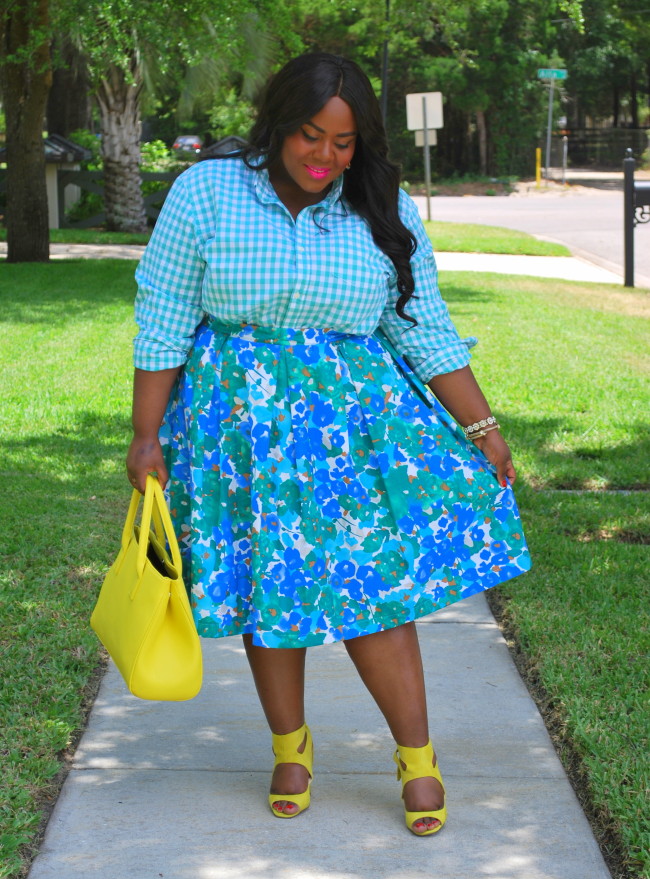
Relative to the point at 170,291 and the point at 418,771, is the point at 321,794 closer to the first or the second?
the point at 418,771

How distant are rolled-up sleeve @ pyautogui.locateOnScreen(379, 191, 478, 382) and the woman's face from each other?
0.24 meters

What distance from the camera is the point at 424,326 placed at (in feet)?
9.00

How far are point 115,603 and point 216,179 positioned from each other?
1.00 meters

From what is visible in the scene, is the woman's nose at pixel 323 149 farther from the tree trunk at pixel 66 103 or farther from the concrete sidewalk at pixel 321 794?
the tree trunk at pixel 66 103

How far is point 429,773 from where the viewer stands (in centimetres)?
275

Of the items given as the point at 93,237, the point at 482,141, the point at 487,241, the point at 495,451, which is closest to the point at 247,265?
the point at 495,451

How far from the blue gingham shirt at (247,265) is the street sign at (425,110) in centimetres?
1911

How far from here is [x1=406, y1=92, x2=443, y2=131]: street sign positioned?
21.0m

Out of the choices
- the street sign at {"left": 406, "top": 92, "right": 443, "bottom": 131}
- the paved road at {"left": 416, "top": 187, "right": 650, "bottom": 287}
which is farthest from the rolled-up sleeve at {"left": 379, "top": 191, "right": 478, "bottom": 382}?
the street sign at {"left": 406, "top": 92, "right": 443, "bottom": 131}

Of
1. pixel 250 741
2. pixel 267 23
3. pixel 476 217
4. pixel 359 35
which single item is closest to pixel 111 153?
pixel 267 23

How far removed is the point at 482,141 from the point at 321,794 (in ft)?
128

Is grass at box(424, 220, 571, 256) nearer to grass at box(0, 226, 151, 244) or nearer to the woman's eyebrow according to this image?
grass at box(0, 226, 151, 244)

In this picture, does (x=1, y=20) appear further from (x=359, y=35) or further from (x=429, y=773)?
(x=359, y=35)

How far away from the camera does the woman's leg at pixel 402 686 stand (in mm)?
2674
